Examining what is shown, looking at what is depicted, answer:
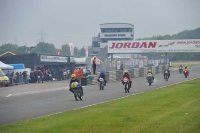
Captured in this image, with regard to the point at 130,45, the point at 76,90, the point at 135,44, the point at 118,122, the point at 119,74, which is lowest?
the point at 118,122

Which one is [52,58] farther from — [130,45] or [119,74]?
[130,45]

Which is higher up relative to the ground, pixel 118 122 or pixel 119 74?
pixel 119 74

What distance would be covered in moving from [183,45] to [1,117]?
227ft

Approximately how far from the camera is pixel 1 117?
54.9 feet

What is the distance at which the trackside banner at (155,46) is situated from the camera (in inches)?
3238

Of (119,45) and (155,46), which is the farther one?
(119,45)

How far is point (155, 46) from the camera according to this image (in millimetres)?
85375

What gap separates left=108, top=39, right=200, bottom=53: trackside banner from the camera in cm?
8225

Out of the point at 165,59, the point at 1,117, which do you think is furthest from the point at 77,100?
the point at 165,59

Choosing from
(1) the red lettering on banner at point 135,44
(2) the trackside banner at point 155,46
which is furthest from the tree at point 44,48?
(1) the red lettering on banner at point 135,44

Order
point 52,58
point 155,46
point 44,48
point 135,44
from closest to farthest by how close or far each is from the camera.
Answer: point 52,58 → point 155,46 → point 135,44 → point 44,48

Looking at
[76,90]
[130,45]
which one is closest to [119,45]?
[130,45]

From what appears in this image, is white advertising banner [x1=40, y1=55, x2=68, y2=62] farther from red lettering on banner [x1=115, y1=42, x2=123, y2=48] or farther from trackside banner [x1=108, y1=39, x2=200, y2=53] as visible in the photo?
trackside banner [x1=108, y1=39, x2=200, y2=53]

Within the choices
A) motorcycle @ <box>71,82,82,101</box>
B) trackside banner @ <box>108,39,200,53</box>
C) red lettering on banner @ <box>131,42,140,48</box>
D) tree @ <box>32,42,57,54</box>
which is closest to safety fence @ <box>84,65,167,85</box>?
trackside banner @ <box>108,39,200,53</box>
